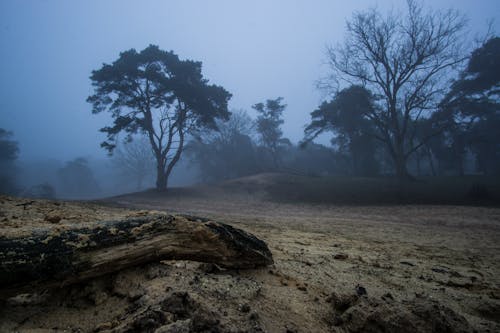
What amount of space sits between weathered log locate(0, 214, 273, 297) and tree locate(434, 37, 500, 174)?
76.2 feet

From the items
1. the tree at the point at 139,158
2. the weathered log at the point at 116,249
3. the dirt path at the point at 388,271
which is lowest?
the dirt path at the point at 388,271

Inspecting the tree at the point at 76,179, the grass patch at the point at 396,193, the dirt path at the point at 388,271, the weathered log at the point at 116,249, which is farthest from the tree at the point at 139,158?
the weathered log at the point at 116,249

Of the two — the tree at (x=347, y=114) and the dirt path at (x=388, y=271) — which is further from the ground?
the tree at (x=347, y=114)

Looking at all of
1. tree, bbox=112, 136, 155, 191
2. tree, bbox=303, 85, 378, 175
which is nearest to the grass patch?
tree, bbox=303, 85, 378, 175

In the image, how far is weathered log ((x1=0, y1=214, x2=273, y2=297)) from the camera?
192 cm

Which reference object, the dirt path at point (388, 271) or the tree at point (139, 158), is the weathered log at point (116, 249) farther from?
the tree at point (139, 158)

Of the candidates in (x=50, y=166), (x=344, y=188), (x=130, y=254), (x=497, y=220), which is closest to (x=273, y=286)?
(x=130, y=254)

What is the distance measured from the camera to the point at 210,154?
4291cm

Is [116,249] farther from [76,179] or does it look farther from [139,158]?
[76,179]

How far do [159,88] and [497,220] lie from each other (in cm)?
2230

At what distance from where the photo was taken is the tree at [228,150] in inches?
1599

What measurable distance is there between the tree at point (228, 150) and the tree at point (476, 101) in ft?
79.5

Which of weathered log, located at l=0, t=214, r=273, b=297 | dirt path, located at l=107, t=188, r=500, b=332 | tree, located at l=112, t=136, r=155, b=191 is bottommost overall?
dirt path, located at l=107, t=188, r=500, b=332

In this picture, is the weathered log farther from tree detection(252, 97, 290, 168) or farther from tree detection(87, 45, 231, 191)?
tree detection(252, 97, 290, 168)
